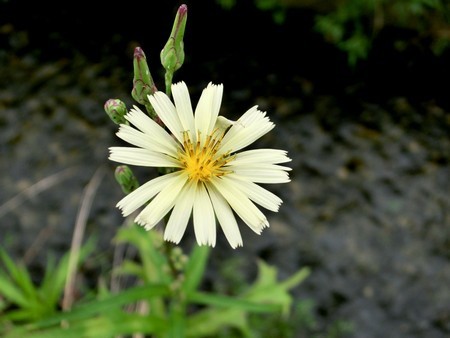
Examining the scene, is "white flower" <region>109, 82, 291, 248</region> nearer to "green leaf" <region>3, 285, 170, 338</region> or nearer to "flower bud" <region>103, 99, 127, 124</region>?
"flower bud" <region>103, 99, 127, 124</region>

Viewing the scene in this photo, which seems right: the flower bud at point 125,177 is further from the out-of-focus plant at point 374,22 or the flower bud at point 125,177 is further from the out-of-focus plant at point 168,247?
the out-of-focus plant at point 374,22

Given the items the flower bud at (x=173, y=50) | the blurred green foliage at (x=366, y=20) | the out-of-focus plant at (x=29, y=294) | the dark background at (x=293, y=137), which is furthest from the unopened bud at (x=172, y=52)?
the blurred green foliage at (x=366, y=20)

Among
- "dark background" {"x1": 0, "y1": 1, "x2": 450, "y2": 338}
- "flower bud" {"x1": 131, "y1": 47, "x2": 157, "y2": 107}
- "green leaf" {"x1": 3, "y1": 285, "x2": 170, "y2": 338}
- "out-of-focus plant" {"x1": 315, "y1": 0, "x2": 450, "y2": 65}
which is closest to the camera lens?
"flower bud" {"x1": 131, "y1": 47, "x2": 157, "y2": 107}

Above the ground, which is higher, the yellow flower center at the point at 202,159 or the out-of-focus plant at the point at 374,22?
the out-of-focus plant at the point at 374,22

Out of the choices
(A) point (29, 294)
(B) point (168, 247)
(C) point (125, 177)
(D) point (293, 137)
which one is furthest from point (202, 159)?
(D) point (293, 137)

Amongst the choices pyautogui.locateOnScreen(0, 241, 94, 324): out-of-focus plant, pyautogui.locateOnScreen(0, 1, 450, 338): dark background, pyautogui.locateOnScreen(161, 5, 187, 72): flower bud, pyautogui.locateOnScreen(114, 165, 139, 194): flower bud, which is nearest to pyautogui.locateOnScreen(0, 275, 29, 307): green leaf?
pyautogui.locateOnScreen(0, 241, 94, 324): out-of-focus plant
